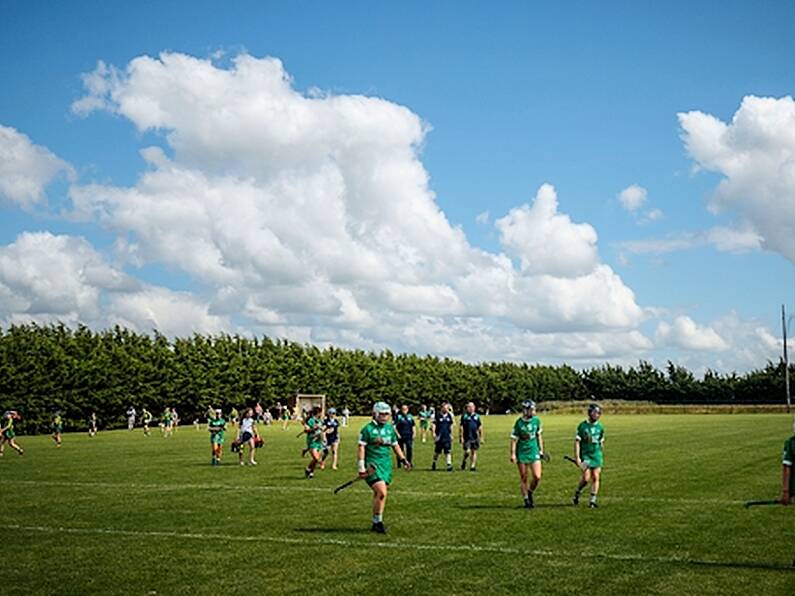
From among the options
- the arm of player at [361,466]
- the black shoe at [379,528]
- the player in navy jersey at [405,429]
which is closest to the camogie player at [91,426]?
the player in navy jersey at [405,429]

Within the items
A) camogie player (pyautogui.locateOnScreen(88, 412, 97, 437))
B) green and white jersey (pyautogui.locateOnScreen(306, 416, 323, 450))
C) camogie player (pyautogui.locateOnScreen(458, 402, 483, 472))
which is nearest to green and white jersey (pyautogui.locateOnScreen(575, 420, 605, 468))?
camogie player (pyautogui.locateOnScreen(458, 402, 483, 472))

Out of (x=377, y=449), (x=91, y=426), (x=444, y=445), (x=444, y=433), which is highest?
(x=377, y=449)

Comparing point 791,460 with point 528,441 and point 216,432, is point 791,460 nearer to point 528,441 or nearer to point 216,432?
point 528,441

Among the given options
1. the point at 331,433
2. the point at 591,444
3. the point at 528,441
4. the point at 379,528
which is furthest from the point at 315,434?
the point at 379,528

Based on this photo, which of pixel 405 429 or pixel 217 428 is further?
pixel 217 428

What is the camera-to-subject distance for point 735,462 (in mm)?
32469

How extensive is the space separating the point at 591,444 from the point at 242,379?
89.1 meters

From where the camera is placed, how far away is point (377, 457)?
16.8 meters

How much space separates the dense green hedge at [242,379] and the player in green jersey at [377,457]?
221 ft

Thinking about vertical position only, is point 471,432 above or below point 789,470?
below

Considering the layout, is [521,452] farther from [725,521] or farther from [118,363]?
[118,363]

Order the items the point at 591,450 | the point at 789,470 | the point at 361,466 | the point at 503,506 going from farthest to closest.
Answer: the point at 503,506 → the point at 591,450 → the point at 361,466 → the point at 789,470

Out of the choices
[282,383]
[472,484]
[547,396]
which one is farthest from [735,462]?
[547,396]

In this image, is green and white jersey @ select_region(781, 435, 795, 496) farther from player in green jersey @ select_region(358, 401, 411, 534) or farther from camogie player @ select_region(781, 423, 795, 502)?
player in green jersey @ select_region(358, 401, 411, 534)
